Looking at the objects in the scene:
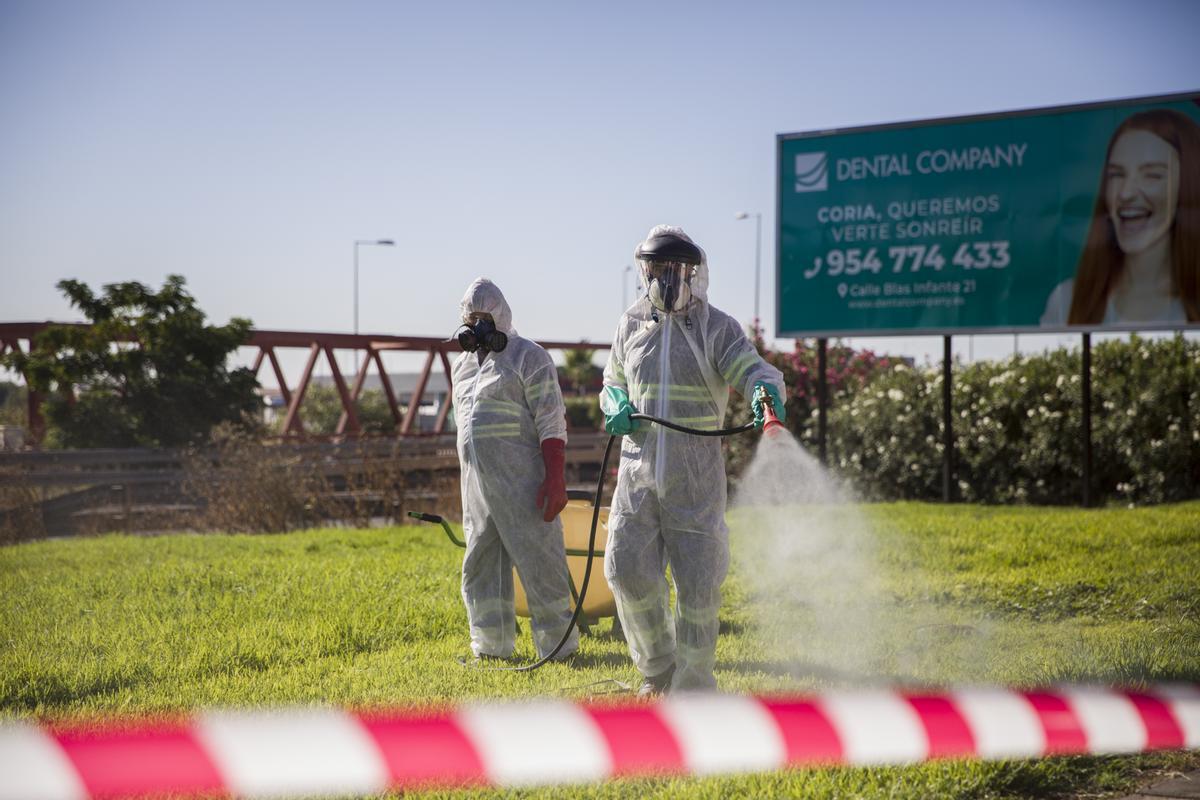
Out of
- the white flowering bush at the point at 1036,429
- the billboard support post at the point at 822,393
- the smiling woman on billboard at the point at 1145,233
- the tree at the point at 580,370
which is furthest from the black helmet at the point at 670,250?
the tree at the point at 580,370

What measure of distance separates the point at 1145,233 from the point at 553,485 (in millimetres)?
9269

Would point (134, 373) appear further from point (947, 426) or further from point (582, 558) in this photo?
point (582, 558)

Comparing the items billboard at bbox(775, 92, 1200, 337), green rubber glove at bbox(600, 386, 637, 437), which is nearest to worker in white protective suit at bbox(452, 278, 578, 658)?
green rubber glove at bbox(600, 386, 637, 437)

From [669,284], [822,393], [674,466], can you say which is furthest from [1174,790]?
[822,393]

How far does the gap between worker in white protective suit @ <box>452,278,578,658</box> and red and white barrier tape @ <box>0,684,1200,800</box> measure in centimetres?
292

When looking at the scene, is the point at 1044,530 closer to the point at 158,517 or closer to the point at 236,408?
the point at 158,517

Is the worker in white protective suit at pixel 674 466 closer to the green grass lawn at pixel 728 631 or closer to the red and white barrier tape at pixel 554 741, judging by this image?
the green grass lawn at pixel 728 631

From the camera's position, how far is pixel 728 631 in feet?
21.0

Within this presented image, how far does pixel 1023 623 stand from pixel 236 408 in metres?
15.8

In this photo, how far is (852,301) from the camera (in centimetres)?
1317

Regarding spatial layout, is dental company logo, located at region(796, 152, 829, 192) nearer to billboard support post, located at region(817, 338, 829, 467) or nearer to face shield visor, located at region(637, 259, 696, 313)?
billboard support post, located at region(817, 338, 829, 467)

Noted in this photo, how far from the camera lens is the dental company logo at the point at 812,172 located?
13.2 meters

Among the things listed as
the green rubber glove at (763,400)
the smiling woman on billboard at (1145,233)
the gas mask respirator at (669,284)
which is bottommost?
the green rubber glove at (763,400)

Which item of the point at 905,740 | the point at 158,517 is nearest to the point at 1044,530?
the point at 905,740
